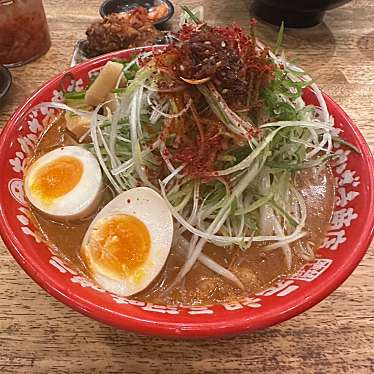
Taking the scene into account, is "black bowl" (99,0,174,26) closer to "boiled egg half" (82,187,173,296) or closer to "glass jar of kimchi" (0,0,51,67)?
"glass jar of kimchi" (0,0,51,67)

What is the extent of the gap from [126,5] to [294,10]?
88cm

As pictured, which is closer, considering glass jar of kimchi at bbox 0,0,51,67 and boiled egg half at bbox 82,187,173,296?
boiled egg half at bbox 82,187,173,296

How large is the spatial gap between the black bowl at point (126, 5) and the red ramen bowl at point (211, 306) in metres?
1.14

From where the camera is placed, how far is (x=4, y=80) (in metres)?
1.86

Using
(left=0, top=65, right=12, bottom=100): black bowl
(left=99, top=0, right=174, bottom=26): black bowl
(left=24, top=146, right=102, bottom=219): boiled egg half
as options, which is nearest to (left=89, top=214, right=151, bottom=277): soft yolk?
(left=24, top=146, right=102, bottom=219): boiled egg half

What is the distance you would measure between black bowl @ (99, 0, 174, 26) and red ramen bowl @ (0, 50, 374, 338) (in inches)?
45.0

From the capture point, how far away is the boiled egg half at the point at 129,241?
1085mm

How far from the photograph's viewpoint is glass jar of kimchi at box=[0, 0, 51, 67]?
1976mm

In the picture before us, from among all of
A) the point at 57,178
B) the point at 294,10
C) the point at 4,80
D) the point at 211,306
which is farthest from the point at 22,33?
the point at 211,306

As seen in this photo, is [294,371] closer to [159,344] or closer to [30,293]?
[159,344]

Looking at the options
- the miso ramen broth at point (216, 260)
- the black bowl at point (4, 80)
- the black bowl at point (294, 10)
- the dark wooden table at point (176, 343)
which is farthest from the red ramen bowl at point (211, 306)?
the black bowl at point (294, 10)

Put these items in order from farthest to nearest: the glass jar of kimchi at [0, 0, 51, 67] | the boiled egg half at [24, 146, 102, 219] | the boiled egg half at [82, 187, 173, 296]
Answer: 1. the glass jar of kimchi at [0, 0, 51, 67]
2. the boiled egg half at [24, 146, 102, 219]
3. the boiled egg half at [82, 187, 173, 296]

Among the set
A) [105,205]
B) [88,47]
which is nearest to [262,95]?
[105,205]

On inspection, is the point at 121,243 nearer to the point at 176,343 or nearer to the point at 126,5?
the point at 176,343
